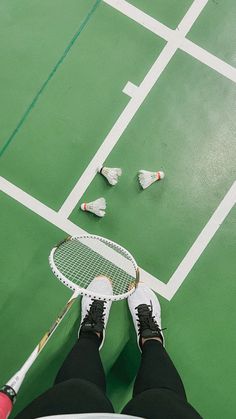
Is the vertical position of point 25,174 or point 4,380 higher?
point 25,174

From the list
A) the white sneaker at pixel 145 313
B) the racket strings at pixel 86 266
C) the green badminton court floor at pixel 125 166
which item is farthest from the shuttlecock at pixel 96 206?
the white sneaker at pixel 145 313

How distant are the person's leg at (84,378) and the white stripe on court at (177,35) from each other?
2552mm

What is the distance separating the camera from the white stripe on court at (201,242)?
13.7 feet

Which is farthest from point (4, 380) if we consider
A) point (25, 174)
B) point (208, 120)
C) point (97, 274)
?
point (208, 120)

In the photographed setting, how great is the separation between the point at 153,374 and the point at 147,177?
1.86 m

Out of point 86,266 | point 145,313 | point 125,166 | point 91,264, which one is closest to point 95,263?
point 91,264

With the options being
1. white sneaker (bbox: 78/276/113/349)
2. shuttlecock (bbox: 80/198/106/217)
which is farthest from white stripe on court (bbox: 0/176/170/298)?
white sneaker (bbox: 78/276/113/349)

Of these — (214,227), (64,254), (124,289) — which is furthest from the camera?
(214,227)

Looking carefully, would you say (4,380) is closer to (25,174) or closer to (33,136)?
(25,174)

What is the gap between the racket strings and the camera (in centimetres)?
357

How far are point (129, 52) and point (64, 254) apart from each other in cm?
223

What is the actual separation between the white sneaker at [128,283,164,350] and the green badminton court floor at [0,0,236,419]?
12 cm

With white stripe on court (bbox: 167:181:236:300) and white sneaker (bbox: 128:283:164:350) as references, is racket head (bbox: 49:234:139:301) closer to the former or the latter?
white sneaker (bbox: 128:283:164:350)

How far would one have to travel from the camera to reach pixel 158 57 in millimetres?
4309
